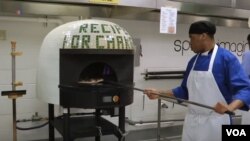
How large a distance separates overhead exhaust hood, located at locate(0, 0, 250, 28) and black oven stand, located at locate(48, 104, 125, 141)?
0.69m

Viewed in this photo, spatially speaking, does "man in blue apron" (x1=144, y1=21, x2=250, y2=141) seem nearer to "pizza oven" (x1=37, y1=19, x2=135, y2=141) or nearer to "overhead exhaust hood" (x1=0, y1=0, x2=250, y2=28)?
"pizza oven" (x1=37, y1=19, x2=135, y2=141)

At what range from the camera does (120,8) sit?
225cm

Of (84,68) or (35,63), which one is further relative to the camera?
(35,63)

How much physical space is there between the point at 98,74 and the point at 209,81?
27.9 inches

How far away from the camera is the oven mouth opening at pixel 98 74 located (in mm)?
1852

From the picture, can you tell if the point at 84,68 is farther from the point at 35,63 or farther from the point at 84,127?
the point at 35,63

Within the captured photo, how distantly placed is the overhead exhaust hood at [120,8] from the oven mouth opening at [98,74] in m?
0.41

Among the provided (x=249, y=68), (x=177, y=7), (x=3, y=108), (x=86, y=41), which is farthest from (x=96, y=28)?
(x=249, y=68)

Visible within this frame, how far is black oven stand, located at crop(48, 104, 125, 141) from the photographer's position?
69.0 inches

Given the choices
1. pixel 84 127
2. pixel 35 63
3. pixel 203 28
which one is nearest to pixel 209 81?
pixel 203 28

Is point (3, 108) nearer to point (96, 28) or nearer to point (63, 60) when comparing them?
point (63, 60)

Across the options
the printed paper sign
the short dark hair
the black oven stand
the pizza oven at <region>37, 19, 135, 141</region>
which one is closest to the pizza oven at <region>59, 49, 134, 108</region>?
the pizza oven at <region>37, 19, 135, 141</region>

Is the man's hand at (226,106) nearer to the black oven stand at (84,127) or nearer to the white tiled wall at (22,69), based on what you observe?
the black oven stand at (84,127)

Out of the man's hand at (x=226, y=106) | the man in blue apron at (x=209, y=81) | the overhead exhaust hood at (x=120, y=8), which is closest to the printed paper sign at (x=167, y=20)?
the overhead exhaust hood at (x=120, y=8)
